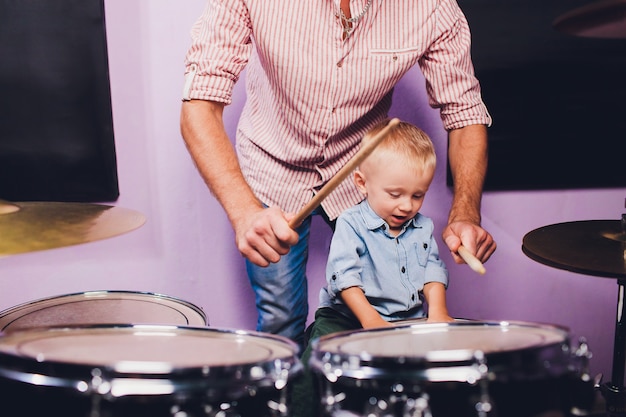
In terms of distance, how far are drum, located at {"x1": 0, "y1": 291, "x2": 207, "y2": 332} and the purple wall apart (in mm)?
414

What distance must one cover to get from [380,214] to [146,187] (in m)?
0.69

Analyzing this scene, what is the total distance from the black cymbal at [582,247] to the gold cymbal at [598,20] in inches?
17.0

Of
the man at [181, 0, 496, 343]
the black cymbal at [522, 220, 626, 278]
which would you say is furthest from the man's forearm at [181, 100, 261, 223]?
the black cymbal at [522, 220, 626, 278]

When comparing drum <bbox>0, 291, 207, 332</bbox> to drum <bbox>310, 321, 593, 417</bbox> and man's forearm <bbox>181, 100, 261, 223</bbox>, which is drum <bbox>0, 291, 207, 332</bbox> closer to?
man's forearm <bbox>181, 100, 261, 223</bbox>

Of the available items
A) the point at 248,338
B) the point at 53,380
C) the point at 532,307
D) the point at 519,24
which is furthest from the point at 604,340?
the point at 53,380

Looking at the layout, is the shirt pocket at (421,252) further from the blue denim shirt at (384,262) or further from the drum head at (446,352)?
the drum head at (446,352)

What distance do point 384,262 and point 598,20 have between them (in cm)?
68

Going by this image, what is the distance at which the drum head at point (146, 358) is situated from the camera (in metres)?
0.71

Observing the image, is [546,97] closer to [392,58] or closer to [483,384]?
[392,58]

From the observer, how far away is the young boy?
1.32 meters

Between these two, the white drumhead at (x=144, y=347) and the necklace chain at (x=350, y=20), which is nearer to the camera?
the white drumhead at (x=144, y=347)

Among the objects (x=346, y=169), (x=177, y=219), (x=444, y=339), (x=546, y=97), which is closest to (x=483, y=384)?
(x=444, y=339)

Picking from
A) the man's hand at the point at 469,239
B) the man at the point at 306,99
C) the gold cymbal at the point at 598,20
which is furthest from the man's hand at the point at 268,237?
the gold cymbal at the point at 598,20

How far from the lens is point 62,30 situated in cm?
159
